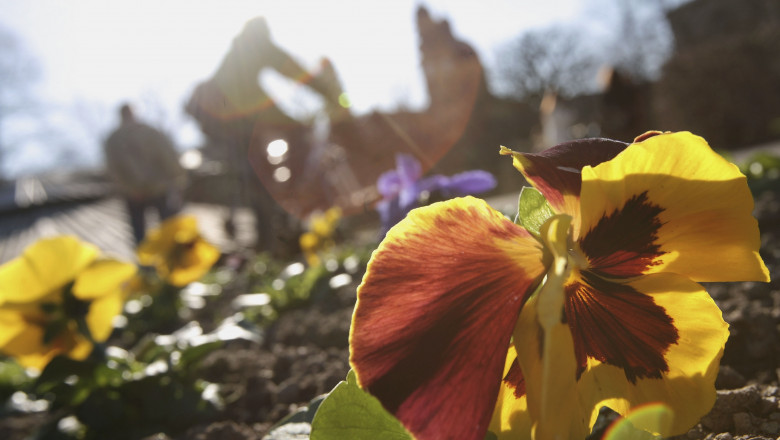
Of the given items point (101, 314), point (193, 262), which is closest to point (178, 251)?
point (193, 262)

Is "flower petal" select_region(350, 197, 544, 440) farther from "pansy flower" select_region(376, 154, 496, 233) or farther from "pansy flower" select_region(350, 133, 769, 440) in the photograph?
"pansy flower" select_region(376, 154, 496, 233)

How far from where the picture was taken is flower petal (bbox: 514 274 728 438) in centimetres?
52

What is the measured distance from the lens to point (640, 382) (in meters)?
0.54

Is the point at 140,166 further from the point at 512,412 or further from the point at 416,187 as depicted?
the point at 512,412

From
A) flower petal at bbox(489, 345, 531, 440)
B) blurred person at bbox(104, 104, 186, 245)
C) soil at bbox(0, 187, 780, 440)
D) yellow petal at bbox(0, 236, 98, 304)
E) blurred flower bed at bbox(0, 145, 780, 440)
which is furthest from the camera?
blurred person at bbox(104, 104, 186, 245)

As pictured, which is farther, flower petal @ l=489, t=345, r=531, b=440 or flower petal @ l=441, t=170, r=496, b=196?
flower petal @ l=441, t=170, r=496, b=196

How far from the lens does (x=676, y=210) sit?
1.62ft

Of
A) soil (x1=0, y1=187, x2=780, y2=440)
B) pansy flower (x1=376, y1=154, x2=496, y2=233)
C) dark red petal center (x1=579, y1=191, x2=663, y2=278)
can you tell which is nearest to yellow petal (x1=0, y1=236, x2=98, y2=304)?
soil (x1=0, y1=187, x2=780, y2=440)

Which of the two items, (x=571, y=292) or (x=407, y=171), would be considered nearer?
(x=571, y=292)

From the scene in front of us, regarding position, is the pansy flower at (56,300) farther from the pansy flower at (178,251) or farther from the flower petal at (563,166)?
the flower petal at (563,166)

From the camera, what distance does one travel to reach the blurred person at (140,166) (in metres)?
6.34

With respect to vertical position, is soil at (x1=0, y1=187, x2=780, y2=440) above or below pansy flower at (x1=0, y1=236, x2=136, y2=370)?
Result: below

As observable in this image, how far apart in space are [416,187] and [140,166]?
5797mm

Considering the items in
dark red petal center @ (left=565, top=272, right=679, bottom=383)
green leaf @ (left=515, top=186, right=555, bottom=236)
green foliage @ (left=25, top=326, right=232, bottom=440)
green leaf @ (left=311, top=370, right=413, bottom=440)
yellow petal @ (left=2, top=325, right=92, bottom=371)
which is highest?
green leaf @ (left=515, top=186, right=555, bottom=236)
